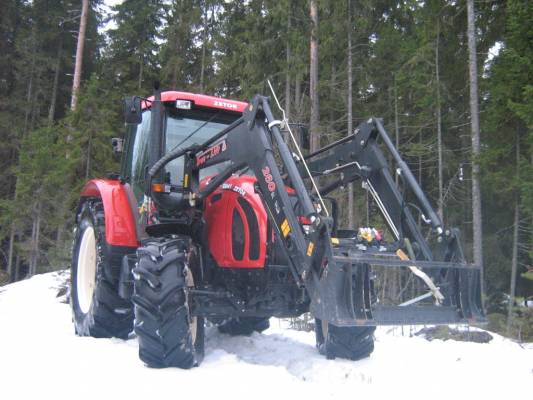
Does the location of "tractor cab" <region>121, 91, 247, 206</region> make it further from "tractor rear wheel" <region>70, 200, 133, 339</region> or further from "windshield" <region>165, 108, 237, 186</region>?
"tractor rear wheel" <region>70, 200, 133, 339</region>

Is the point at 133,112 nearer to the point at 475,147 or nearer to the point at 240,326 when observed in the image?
the point at 240,326

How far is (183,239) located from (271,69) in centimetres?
1479

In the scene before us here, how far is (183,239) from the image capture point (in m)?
4.68

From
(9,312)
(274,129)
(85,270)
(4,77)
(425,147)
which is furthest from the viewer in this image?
(4,77)

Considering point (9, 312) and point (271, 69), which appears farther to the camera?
point (271, 69)

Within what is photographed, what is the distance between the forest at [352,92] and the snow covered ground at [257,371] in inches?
323

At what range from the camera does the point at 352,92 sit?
2039 cm

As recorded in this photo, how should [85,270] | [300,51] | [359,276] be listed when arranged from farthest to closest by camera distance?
[300,51] → [85,270] → [359,276]

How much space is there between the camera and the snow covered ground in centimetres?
355

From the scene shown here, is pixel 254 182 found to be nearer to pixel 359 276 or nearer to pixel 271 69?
pixel 359 276

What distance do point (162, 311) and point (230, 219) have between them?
3.68 feet

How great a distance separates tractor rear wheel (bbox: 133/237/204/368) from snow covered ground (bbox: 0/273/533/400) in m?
0.11

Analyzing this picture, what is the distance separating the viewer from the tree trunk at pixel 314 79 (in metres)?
15.9

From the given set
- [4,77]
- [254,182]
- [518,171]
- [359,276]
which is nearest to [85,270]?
[254,182]
